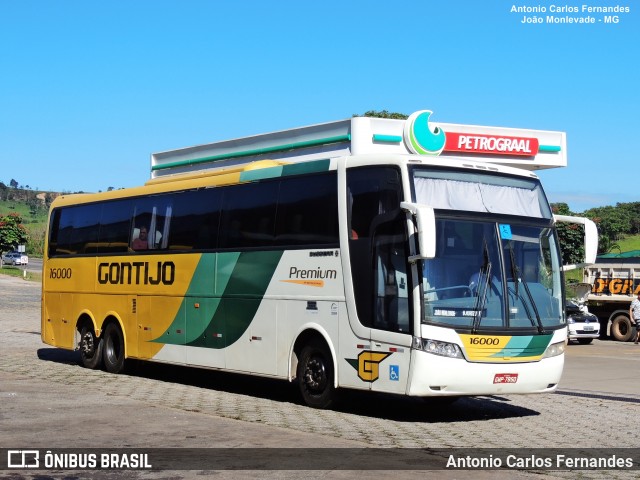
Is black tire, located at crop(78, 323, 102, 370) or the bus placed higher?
the bus

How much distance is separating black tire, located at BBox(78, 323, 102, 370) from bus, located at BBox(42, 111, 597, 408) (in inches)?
15.2

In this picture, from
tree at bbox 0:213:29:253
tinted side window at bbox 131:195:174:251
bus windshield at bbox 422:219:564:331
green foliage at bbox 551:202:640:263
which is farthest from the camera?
tree at bbox 0:213:29:253

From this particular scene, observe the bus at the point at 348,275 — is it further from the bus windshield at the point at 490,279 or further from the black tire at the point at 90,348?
the black tire at the point at 90,348

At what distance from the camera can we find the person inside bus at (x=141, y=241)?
19.7 meters

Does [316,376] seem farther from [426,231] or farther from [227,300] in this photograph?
[426,231]

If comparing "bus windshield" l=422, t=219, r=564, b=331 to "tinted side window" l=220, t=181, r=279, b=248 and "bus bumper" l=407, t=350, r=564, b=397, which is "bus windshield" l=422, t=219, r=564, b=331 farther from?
"tinted side window" l=220, t=181, r=279, b=248

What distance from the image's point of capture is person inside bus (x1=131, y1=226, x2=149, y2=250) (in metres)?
19.7

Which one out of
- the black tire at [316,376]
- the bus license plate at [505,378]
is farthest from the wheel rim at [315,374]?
the bus license plate at [505,378]

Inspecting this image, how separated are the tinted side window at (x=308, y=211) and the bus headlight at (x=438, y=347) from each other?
2.23 m

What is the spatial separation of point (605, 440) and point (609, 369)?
1189 centimetres

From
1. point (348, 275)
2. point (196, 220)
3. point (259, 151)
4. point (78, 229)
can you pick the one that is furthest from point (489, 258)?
point (259, 151)

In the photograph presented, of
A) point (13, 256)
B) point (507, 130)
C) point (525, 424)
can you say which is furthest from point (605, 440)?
point (13, 256)

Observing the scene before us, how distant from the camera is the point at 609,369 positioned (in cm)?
2344

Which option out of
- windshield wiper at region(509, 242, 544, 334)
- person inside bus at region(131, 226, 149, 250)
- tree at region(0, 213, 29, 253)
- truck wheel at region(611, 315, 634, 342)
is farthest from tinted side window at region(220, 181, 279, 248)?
tree at region(0, 213, 29, 253)
